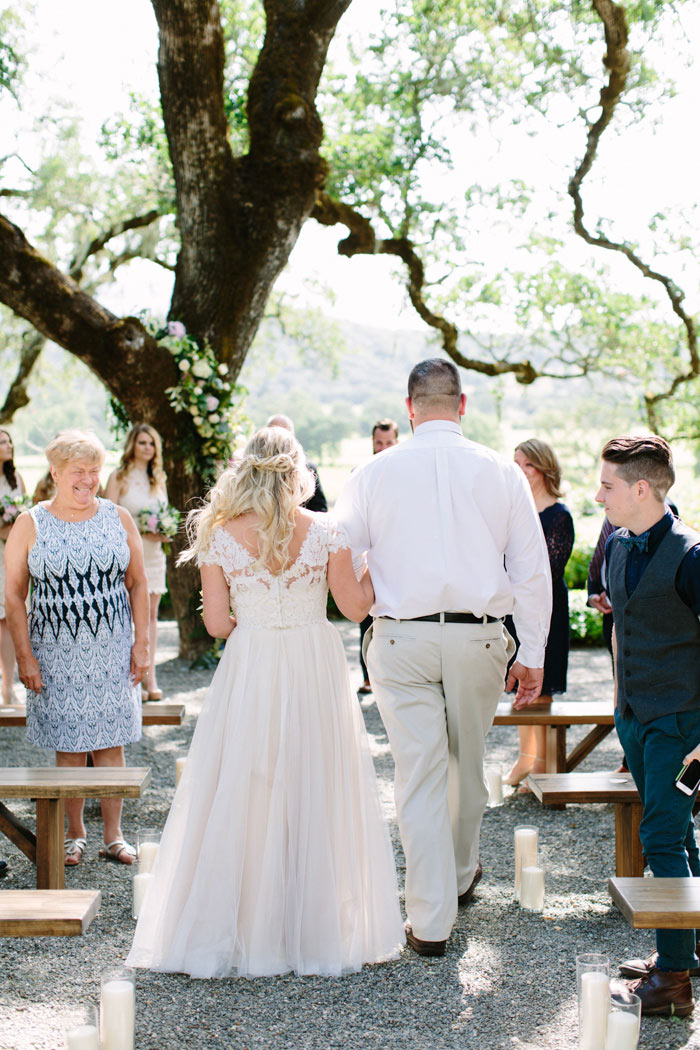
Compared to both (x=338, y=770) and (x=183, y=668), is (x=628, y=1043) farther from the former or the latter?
(x=183, y=668)

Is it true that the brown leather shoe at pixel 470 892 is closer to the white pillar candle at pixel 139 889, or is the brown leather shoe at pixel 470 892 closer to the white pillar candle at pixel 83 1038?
the white pillar candle at pixel 139 889

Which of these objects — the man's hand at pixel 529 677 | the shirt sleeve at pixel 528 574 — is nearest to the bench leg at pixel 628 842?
the man's hand at pixel 529 677

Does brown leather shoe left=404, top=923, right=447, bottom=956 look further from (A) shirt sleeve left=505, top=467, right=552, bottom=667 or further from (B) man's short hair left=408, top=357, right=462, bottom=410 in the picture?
(B) man's short hair left=408, top=357, right=462, bottom=410

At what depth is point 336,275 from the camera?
60.6ft

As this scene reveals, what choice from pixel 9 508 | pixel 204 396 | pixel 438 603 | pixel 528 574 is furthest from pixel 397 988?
pixel 204 396

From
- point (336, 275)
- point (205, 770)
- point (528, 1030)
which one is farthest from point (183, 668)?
point (336, 275)

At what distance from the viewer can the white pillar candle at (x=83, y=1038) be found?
280cm

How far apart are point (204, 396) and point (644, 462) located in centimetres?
648

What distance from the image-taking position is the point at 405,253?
12.7m

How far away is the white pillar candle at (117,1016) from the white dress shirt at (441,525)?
1649mm

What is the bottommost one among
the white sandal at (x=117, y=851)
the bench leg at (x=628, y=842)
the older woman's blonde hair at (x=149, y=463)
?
the white sandal at (x=117, y=851)

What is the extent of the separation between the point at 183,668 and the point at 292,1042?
6.88m

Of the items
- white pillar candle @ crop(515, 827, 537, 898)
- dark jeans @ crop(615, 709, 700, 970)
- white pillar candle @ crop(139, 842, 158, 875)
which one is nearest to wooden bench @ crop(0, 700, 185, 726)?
white pillar candle @ crop(139, 842, 158, 875)

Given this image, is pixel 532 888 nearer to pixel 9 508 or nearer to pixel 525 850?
pixel 525 850
